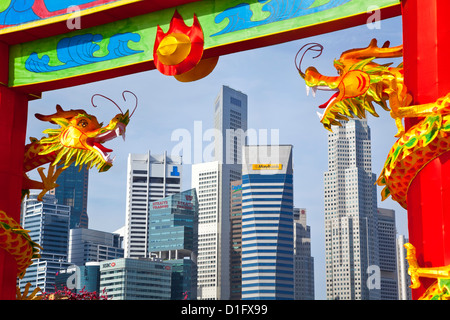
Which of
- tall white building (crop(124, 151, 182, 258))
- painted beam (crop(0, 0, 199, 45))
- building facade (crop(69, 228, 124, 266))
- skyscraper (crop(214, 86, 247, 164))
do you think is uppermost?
skyscraper (crop(214, 86, 247, 164))

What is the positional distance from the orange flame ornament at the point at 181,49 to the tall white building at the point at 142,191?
97.5 m

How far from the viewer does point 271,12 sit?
5699 millimetres

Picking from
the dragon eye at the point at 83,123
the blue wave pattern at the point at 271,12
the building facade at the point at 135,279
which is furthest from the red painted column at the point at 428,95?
the building facade at the point at 135,279

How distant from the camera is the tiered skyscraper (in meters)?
92.5

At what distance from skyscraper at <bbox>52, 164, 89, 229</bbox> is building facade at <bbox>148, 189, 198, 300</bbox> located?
2291cm

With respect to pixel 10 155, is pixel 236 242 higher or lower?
higher

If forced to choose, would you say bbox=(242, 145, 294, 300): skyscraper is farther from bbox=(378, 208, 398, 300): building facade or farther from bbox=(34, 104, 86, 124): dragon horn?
bbox=(34, 104, 86, 124): dragon horn

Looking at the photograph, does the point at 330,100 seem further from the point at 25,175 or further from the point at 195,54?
the point at 25,175

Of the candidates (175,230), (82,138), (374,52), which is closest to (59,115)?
(82,138)

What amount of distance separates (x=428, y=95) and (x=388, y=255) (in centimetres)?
10685

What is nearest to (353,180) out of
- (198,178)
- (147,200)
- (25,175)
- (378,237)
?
(378,237)

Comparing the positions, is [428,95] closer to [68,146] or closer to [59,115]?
[68,146]

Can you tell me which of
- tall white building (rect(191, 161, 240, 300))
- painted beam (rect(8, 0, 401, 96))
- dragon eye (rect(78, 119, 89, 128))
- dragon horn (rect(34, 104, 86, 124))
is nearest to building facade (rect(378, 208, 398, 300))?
tall white building (rect(191, 161, 240, 300))

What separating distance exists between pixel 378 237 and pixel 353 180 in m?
10.1
